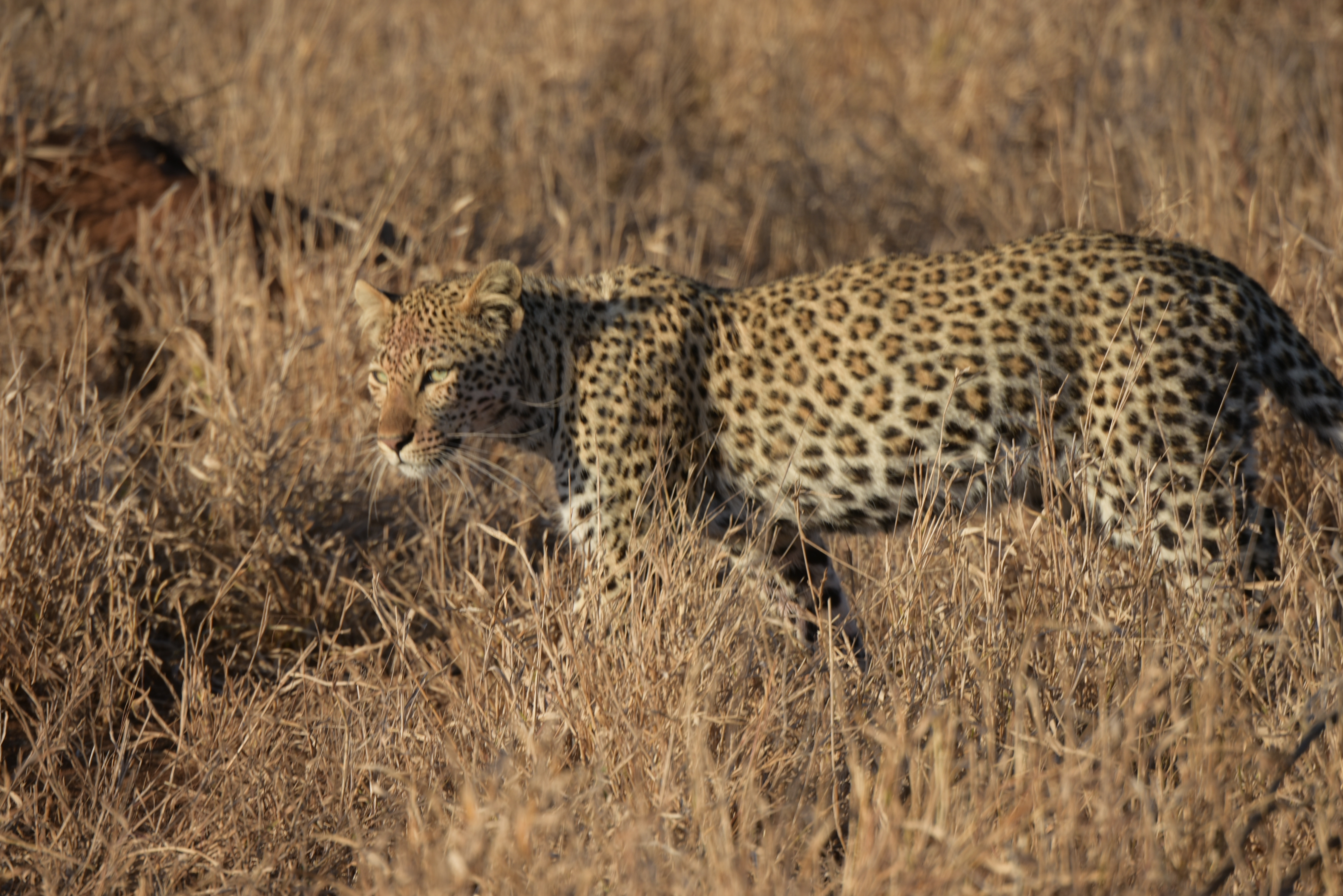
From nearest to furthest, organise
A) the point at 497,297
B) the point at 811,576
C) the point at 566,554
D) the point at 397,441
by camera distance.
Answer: the point at 397,441, the point at 497,297, the point at 811,576, the point at 566,554

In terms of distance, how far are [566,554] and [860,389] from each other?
57.8 inches

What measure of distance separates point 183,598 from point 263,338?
141cm

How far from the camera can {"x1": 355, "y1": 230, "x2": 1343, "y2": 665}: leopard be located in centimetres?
439

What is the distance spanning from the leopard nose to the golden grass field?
1.32 ft

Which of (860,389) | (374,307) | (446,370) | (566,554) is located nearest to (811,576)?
(860,389)

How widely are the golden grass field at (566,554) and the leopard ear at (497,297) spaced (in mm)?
631

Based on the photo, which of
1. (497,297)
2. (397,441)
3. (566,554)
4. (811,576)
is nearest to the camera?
(397,441)

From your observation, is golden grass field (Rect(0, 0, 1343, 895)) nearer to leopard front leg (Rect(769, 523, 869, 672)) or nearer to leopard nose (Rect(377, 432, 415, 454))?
leopard front leg (Rect(769, 523, 869, 672))

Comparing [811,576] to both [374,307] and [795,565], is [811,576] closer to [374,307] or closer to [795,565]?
[795,565]

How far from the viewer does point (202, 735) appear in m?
4.00

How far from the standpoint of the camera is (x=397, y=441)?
4.66m

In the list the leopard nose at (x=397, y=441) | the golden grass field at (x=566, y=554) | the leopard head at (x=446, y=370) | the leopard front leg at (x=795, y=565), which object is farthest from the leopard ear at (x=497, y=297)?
the leopard front leg at (x=795, y=565)

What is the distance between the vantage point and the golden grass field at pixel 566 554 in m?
3.03

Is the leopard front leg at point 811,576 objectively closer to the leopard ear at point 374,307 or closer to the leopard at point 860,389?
the leopard at point 860,389
